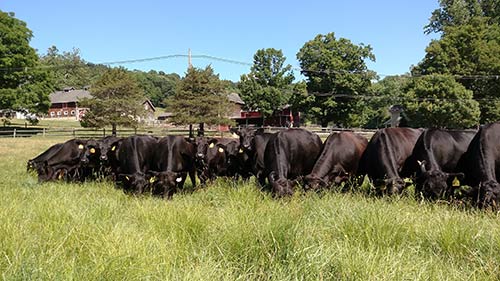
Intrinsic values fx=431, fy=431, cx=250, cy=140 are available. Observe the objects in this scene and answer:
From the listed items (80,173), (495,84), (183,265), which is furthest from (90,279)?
(495,84)

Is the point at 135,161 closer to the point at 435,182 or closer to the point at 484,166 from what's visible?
the point at 435,182

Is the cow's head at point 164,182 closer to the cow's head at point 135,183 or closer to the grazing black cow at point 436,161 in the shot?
the cow's head at point 135,183

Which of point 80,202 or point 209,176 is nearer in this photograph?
point 80,202

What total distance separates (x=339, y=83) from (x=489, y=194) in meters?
47.2

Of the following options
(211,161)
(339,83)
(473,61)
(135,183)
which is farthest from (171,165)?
(339,83)

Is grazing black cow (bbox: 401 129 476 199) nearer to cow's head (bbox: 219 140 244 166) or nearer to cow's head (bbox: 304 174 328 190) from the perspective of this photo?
cow's head (bbox: 304 174 328 190)

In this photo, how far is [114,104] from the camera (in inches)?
1538

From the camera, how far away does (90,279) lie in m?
3.54

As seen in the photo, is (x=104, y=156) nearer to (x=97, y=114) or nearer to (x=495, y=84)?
(x=97, y=114)

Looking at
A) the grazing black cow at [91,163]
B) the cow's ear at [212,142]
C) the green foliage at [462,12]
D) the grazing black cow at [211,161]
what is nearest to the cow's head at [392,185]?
the grazing black cow at [211,161]

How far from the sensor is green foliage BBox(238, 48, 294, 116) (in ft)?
199

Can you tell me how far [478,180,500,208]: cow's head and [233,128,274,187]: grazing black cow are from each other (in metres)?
4.81

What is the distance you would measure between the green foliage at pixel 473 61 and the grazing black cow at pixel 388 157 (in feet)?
124

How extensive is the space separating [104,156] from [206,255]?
754 cm
